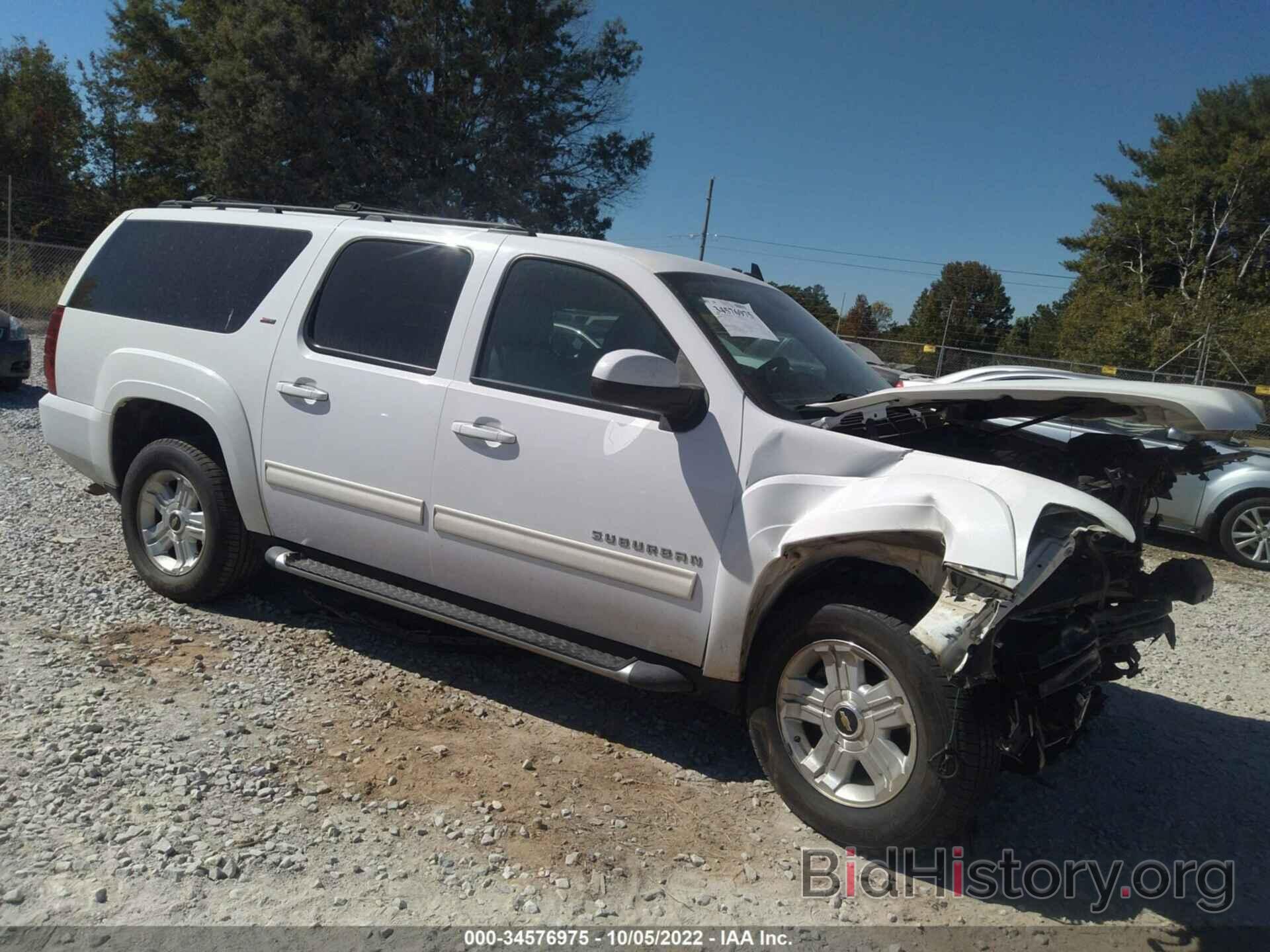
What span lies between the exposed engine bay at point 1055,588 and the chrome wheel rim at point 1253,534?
18.6 feet

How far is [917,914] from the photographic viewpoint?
282 centimetres

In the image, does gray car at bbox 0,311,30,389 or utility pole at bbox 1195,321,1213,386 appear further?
utility pole at bbox 1195,321,1213,386

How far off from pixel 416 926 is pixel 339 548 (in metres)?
1.92

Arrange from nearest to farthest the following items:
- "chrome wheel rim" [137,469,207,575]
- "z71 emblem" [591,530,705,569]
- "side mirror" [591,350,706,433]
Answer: "side mirror" [591,350,706,433], "z71 emblem" [591,530,705,569], "chrome wheel rim" [137,469,207,575]

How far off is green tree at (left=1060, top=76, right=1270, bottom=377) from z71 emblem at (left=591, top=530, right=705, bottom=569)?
1030 inches

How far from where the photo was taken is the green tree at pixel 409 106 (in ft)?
83.8

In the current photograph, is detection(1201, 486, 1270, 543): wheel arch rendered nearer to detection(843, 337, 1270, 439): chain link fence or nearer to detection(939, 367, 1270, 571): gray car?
detection(939, 367, 1270, 571): gray car

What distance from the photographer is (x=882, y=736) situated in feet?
9.61

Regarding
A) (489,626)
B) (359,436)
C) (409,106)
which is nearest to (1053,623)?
(489,626)

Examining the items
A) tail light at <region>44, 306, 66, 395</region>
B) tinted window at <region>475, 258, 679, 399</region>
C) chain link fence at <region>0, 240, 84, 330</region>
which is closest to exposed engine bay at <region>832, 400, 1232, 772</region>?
tinted window at <region>475, 258, 679, 399</region>

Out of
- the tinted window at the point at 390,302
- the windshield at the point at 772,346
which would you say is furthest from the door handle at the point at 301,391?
the windshield at the point at 772,346

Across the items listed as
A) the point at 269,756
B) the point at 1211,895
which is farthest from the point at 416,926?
the point at 1211,895

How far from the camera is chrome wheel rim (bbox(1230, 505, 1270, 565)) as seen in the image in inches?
324

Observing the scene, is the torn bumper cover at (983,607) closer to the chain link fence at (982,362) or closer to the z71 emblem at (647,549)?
the z71 emblem at (647,549)
